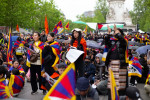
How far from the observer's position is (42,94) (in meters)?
6.99

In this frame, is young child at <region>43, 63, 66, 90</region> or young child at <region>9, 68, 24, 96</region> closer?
young child at <region>43, 63, 66, 90</region>

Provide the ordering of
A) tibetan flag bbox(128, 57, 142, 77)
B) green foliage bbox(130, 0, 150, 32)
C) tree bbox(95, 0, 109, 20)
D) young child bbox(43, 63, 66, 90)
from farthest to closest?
tree bbox(95, 0, 109, 20), green foliage bbox(130, 0, 150, 32), tibetan flag bbox(128, 57, 142, 77), young child bbox(43, 63, 66, 90)

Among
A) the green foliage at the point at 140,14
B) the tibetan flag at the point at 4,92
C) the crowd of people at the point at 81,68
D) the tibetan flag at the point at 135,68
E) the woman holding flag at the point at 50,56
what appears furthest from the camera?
the green foliage at the point at 140,14

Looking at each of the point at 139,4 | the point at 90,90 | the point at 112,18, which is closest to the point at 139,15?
the point at 139,4

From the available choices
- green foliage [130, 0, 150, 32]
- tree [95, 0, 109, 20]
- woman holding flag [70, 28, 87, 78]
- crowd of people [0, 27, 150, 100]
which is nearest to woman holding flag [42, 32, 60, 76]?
crowd of people [0, 27, 150, 100]

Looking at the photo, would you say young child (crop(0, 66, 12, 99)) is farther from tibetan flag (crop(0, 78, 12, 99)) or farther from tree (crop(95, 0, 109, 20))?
tree (crop(95, 0, 109, 20))

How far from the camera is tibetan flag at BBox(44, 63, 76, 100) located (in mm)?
3086

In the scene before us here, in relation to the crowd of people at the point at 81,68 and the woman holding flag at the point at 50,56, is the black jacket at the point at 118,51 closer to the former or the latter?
the crowd of people at the point at 81,68

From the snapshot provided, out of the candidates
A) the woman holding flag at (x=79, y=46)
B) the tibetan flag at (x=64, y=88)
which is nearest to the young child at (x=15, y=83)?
the woman holding flag at (x=79, y=46)

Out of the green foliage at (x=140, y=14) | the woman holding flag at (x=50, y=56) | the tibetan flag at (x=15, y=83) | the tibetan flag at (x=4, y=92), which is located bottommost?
the tibetan flag at (x=15, y=83)

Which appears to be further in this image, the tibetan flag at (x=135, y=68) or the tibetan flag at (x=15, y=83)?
the tibetan flag at (x=135, y=68)

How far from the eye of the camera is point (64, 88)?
3170 millimetres

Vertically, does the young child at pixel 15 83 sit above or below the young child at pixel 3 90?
below

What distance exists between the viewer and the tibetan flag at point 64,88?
3.09 metres
